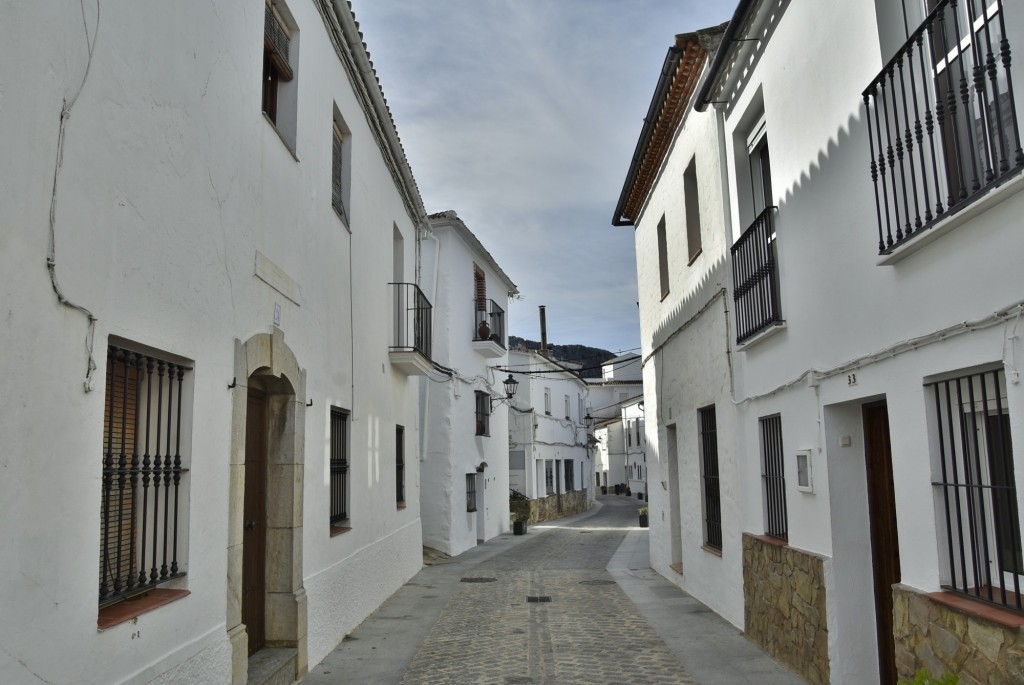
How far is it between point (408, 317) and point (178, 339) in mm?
7469

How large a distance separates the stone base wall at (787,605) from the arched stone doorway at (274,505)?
4.00 meters

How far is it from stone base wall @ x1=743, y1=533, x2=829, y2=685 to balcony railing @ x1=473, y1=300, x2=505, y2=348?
1235 cm

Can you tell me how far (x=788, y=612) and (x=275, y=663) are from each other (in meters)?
4.08

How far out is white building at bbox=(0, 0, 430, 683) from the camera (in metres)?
3.17

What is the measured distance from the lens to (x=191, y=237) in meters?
4.75

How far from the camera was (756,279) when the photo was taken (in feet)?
24.1

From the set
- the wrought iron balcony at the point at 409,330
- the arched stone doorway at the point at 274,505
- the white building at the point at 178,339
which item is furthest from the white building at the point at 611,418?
the arched stone doorway at the point at 274,505

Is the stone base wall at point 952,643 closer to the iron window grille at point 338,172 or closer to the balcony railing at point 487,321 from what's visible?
the iron window grille at point 338,172

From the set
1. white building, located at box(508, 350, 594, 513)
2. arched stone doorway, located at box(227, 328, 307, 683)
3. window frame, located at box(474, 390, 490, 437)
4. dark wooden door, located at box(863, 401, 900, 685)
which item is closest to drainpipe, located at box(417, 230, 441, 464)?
window frame, located at box(474, 390, 490, 437)

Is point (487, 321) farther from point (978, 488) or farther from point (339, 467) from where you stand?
point (978, 488)

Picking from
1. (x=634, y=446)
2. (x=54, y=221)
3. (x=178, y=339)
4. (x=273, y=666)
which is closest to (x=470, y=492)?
(x=273, y=666)

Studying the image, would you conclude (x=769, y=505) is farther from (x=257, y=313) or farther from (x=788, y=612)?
(x=257, y=313)

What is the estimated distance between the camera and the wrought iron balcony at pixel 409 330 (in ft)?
37.3

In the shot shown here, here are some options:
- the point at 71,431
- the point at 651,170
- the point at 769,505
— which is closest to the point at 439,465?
the point at 651,170
